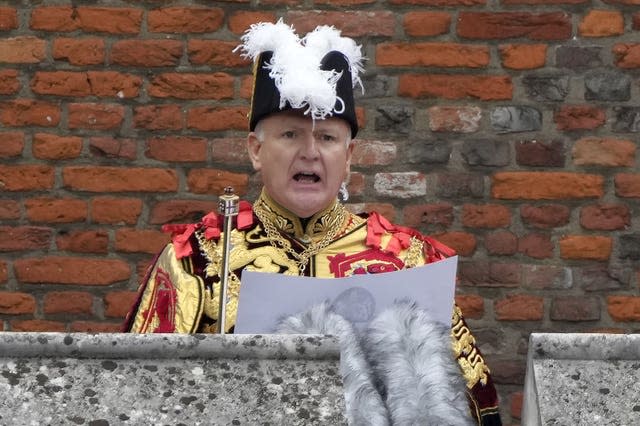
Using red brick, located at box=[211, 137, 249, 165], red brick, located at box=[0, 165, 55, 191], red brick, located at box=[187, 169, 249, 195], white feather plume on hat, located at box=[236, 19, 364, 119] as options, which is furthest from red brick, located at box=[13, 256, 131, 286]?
white feather plume on hat, located at box=[236, 19, 364, 119]

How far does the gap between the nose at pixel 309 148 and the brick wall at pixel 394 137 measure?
130cm

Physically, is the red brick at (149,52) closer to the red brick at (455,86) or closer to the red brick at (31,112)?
the red brick at (31,112)

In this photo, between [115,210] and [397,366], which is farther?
[115,210]

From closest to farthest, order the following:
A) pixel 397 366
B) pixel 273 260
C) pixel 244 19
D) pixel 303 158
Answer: pixel 397 366 < pixel 303 158 < pixel 273 260 < pixel 244 19

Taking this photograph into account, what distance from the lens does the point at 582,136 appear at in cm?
424

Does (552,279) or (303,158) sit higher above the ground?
(303,158)

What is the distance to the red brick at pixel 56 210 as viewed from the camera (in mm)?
4227

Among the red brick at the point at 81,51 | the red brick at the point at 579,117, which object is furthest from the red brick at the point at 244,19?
the red brick at the point at 579,117

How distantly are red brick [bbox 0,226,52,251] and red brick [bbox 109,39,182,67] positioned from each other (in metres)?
0.57

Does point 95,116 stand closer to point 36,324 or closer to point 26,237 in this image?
point 26,237

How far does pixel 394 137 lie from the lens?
422 cm

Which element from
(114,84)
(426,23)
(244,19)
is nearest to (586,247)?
(426,23)

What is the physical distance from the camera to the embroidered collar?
3043 millimetres

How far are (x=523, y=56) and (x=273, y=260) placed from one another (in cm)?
151
